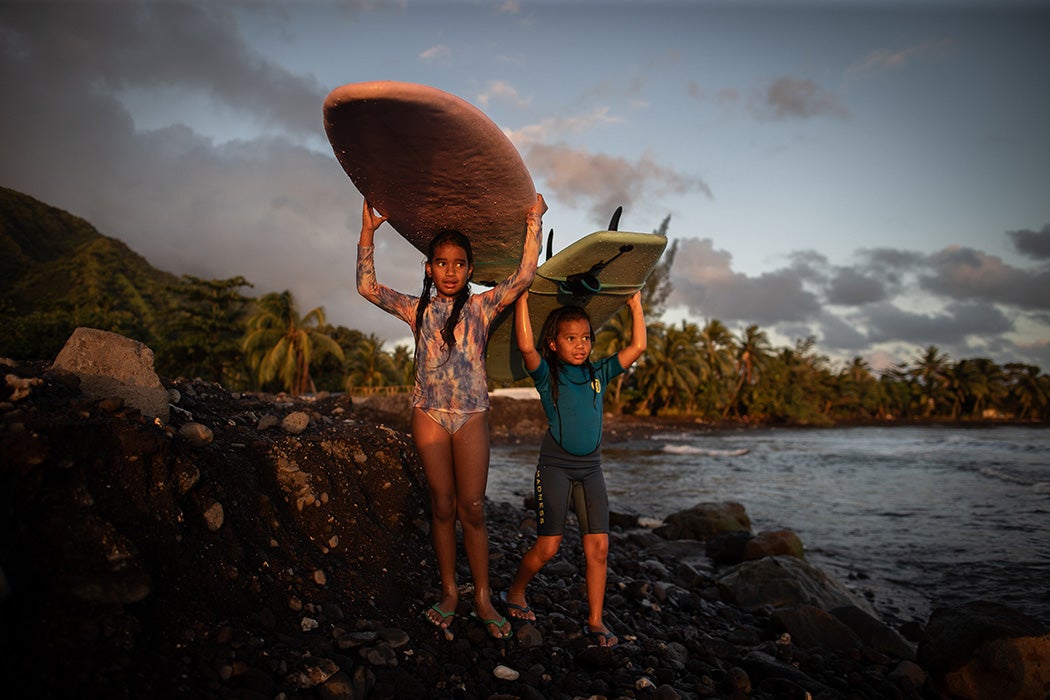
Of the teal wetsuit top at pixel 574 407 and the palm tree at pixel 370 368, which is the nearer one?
the teal wetsuit top at pixel 574 407

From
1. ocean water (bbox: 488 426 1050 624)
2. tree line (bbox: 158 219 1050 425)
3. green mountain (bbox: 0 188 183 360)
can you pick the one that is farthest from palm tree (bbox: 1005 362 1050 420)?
green mountain (bbox: 0 188 183 360)

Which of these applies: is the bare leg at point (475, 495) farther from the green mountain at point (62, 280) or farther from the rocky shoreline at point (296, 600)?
the green mountain at point (62, 280)

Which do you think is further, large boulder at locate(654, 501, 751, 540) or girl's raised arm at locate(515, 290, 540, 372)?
large boulder at locate(654, 501, 751, 540)

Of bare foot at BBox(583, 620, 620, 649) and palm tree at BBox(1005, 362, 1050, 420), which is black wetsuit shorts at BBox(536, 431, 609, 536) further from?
palm tree at BBox(1005, 362, 1050, 420)

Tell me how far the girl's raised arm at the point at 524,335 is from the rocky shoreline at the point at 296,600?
61.2 inches

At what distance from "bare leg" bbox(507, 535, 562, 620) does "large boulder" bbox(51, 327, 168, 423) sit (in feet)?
7.68

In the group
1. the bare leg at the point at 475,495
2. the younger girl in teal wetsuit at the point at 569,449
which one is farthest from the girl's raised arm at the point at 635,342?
the bare leg at the point at 475,495

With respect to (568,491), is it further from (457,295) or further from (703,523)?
(703,523)

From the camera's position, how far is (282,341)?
32.3 meters

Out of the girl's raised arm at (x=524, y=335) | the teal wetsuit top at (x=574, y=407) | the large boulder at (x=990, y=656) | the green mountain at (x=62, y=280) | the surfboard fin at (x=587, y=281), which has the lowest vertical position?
the large boulder at (x=990, y=656)

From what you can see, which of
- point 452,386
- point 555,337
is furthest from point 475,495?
point 555,337

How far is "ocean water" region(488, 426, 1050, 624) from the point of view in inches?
235

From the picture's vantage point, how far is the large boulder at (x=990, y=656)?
3182mm

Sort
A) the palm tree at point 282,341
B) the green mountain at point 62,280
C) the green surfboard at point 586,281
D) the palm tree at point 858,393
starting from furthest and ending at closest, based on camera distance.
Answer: the palm tree at point 858,393 < the palm tree at point 282,341 < the green mountain at point 62,280 < the green surfboard at point 586,281
